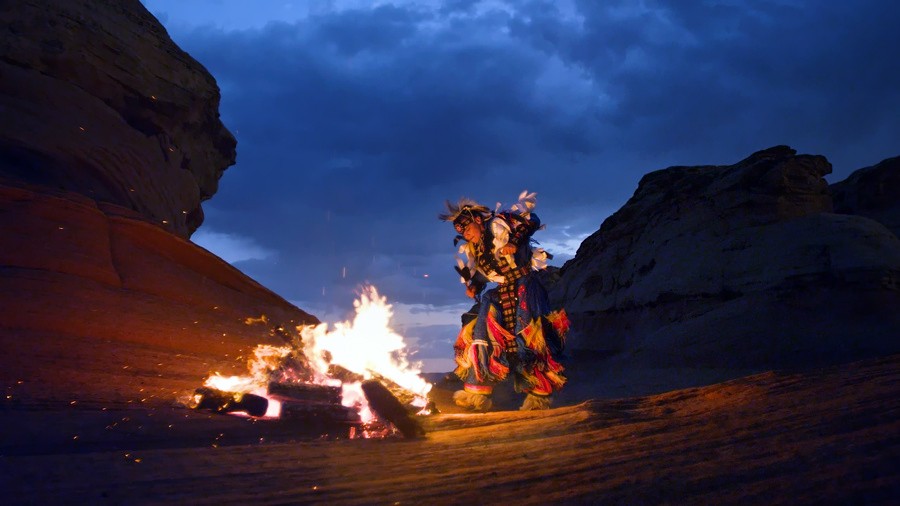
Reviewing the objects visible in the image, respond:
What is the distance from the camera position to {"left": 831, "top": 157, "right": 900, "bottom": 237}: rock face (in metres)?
16.3

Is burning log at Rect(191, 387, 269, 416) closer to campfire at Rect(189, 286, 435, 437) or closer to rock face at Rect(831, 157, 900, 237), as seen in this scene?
campfire at Rect(189, 286, 435, 437)

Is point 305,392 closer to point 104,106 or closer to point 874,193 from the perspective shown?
point 104,106

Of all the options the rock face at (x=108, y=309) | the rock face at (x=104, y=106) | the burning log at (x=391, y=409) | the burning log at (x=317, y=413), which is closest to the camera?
the burning log at (x=391, y=409)

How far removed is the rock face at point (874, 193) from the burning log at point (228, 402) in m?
18.2

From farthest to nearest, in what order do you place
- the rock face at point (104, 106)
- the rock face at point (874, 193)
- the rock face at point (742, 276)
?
the rock face at point (874, 193) < the rock face at point (742, 276) < the rock face at point (104, 106)

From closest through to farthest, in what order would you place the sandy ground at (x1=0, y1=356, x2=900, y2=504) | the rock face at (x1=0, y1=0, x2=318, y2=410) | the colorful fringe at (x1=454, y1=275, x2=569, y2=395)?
the sandy ground at (x1=0, y1=356, x2=900, y2=504) < the rock face at (x1=0, y1=0, x2=318, y2=410) < the colorful fringe at (x1=454, y1=275, x2=569, y2=395)

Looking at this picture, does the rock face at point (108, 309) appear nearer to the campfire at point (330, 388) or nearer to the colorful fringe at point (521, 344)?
the campfire at point (330, 388)

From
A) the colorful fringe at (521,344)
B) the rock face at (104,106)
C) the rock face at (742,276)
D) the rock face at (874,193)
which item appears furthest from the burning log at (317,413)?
the rock face at (874,193)

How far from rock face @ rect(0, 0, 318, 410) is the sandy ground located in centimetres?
130

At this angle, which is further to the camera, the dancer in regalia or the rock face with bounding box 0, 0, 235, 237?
the rock face with bounding box 0, 0, 235, 237

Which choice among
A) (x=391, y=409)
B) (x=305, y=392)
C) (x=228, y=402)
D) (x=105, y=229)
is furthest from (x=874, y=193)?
(x=105, y=229)

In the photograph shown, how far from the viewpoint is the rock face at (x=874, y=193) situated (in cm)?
1630

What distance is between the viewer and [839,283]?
1078 cm

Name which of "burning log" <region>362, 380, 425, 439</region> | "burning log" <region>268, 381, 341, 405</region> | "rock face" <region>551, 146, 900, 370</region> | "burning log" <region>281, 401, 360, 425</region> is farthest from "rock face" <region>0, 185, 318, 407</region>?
"rock face" <region>551, 146, 900, 370</region>
